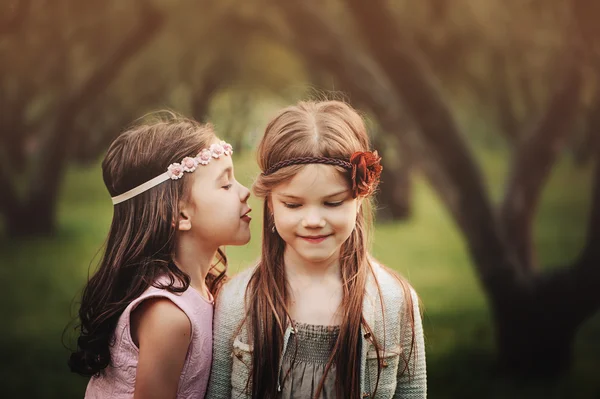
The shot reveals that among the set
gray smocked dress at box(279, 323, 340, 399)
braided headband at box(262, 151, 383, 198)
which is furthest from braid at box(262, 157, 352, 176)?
gray smocked dress at box(279, 323, 340, 399)

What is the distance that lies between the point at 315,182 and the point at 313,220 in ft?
0.35

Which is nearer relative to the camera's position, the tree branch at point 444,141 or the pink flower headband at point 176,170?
the pink flower headband at point 176,170

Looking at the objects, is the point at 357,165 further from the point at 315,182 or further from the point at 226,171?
the point at 226,171

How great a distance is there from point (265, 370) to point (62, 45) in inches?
163

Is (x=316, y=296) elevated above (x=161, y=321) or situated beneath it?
elevated above

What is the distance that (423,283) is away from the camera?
538 centimetres

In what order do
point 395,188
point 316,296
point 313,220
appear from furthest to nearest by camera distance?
point 395,188 < point 316,296 < point 313,220

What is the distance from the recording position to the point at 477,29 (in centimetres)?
531

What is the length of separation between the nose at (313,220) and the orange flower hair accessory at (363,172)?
0.13 m

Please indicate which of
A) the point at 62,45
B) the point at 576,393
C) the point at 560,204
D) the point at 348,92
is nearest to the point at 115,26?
the point at 62,45

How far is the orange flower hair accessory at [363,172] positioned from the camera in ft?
6.33

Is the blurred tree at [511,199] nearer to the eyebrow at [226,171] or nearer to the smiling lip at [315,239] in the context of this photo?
the eyebrow at [226,171]

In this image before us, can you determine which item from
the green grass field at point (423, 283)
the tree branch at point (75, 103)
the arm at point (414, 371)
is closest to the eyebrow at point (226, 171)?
the arm at point (414, 371)

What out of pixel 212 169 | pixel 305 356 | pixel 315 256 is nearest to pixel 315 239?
pixel 315 256
